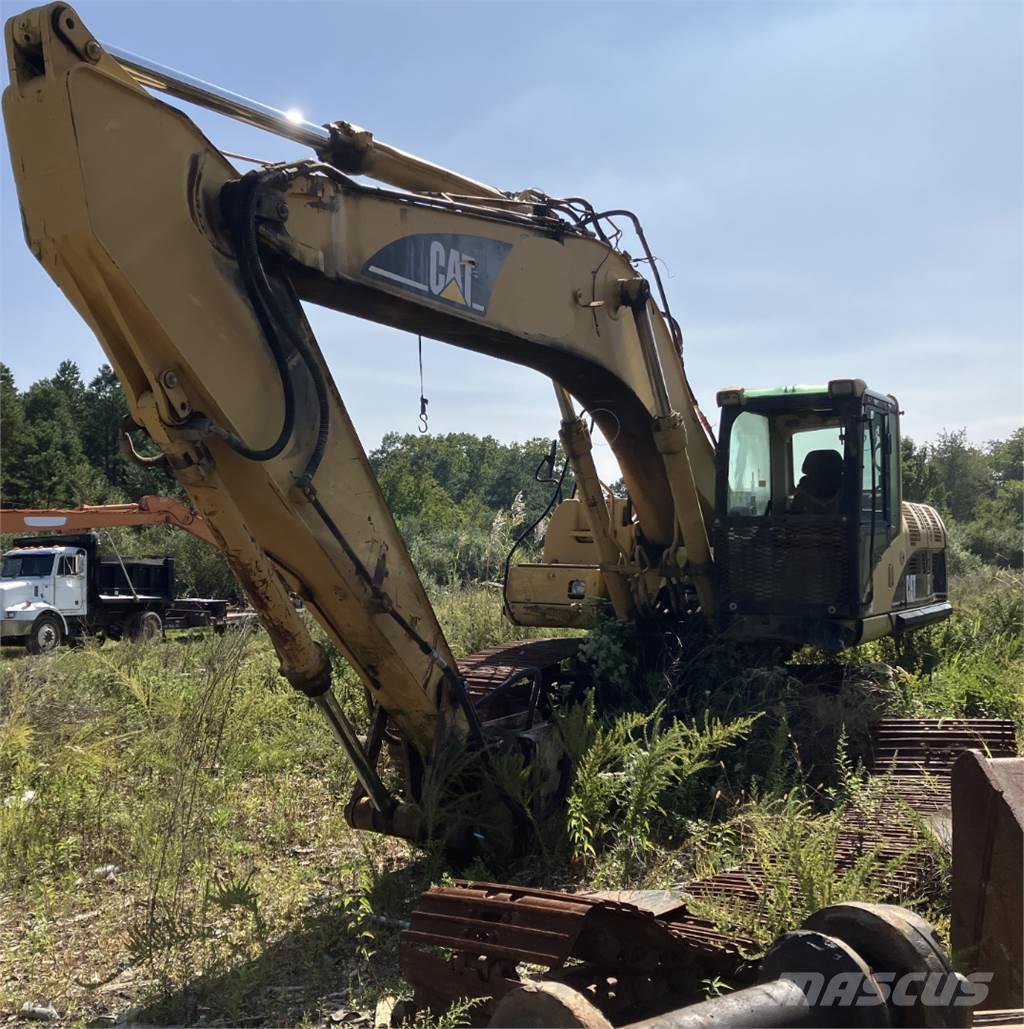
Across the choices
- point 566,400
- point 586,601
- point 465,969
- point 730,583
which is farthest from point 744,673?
point 465,969

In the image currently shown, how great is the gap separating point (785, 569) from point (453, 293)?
3.35m

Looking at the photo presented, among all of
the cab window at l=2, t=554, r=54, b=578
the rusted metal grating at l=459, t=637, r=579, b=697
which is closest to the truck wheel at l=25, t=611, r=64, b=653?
the cab window at l=2, t=554, r=54, b=578

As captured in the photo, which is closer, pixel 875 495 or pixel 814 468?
pixel 875 495

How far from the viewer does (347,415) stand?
458 centimetres

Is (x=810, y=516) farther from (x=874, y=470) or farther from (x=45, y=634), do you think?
(x=45, y=634)

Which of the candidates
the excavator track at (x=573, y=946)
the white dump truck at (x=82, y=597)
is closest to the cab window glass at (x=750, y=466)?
the excavator track at (x=573, y=946)

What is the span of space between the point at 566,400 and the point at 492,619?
520cm

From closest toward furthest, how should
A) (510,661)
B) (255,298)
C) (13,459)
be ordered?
(255,298)
(510,661)
(13,459)

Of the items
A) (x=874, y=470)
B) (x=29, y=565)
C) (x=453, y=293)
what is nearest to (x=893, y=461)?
(x=874, y=470)

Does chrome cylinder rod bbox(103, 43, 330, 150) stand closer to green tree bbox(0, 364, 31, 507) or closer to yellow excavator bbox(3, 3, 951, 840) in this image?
yellow excavator bbox(3, 3, 951, 840)

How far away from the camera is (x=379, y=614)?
→ 4676 mm

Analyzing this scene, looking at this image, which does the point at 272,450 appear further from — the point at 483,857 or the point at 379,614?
the point at 483,857

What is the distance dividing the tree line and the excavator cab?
24.8ft

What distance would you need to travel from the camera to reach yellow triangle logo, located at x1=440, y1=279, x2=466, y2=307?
16.5 ft
